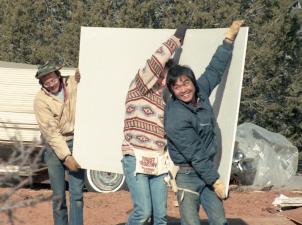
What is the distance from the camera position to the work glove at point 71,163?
24.3 feet

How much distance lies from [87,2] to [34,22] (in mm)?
1375

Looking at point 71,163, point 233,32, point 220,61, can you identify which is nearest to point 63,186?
point 71,163

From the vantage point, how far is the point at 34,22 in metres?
20.8

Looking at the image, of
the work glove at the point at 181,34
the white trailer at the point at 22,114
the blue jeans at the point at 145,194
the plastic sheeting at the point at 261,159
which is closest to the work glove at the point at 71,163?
the blue jeans at the point at 145,194

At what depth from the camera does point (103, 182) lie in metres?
12.8

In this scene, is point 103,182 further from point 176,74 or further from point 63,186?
point 176,74

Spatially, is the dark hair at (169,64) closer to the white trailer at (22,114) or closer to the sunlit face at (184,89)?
the sunlit face at (184,89)

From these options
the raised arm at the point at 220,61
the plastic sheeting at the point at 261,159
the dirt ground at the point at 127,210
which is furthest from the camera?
the plastic sheeting at the point at 261,159

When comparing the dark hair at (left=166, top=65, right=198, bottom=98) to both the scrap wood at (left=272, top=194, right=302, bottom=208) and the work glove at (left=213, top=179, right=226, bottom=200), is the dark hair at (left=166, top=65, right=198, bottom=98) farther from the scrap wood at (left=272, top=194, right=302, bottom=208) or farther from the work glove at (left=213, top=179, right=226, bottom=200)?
the scrap wood at (left=272, top=194, right=302, bottom=208)

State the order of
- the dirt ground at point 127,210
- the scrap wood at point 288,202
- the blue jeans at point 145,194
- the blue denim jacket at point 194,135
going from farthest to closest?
1. the scrap wood at point 288,202
2. the dirt ground at point 127,210
3. the blue jeans at point 145,194
4. the blue denim jacket at point 194,135

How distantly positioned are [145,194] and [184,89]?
1.12 m

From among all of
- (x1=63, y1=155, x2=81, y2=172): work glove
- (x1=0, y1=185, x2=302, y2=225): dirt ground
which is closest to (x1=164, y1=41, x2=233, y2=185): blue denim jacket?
(x1=63, y1=155, x2=81, y2=172): work glove

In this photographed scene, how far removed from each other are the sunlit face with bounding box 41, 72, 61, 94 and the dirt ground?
5.13ft

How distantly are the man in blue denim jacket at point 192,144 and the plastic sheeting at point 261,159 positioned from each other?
7521 millimetres
